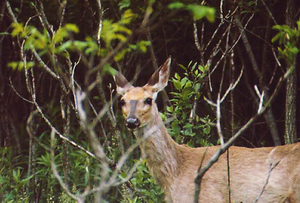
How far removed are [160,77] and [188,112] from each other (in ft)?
1.97

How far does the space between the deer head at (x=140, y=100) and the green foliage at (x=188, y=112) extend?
0.65 ft

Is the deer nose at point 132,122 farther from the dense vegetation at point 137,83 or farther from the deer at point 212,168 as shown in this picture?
the dense vegetation at point 137,83

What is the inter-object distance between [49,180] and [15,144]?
2.13 metres

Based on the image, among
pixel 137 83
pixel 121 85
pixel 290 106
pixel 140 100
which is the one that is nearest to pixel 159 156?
pixel 140 100

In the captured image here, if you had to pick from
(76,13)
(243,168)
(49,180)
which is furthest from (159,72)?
(76,13)

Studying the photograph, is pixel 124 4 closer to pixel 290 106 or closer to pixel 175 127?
pixel 175 127

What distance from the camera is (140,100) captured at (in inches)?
210

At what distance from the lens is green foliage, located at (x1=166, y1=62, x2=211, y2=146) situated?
5.83 metres

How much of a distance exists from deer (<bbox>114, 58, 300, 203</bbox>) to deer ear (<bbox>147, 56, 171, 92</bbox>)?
0.46 feet

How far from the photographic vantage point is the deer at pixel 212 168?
196 inches

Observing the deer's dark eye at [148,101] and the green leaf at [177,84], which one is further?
the green leaf at [177,84]

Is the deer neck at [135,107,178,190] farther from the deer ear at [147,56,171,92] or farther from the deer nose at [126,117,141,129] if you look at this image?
the deer ear at [147,56,171,92]

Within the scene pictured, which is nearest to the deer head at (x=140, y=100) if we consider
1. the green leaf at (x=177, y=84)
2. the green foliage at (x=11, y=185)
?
the green leaf at (x=177, y=84)

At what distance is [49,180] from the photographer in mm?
6812
